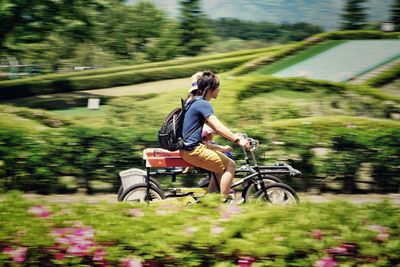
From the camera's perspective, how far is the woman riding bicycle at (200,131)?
6.38m

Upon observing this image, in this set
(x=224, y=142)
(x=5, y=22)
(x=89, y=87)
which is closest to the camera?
(x=224, y=142)

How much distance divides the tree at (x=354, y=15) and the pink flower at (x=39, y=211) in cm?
1582

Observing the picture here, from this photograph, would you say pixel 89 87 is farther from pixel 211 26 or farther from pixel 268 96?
pixel 268 96

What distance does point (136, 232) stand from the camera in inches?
177

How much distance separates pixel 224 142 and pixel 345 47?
34.8 feet

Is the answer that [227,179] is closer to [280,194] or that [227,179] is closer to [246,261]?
[280,194]

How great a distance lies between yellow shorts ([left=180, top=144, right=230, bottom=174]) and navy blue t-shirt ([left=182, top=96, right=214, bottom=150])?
0.20 feet

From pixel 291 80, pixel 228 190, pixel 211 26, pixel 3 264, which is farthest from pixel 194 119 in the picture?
pixel 211 26

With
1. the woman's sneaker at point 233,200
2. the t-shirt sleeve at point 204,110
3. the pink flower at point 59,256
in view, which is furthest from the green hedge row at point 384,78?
the pink flower at point 59,256

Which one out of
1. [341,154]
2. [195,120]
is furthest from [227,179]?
[341,154]

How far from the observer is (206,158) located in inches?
257

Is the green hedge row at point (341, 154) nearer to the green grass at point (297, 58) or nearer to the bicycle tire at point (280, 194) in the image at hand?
the bicycle tire at point (280, 194)

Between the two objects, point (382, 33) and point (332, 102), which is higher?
point (382, 33)

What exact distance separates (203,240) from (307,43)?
15774 millimetres
